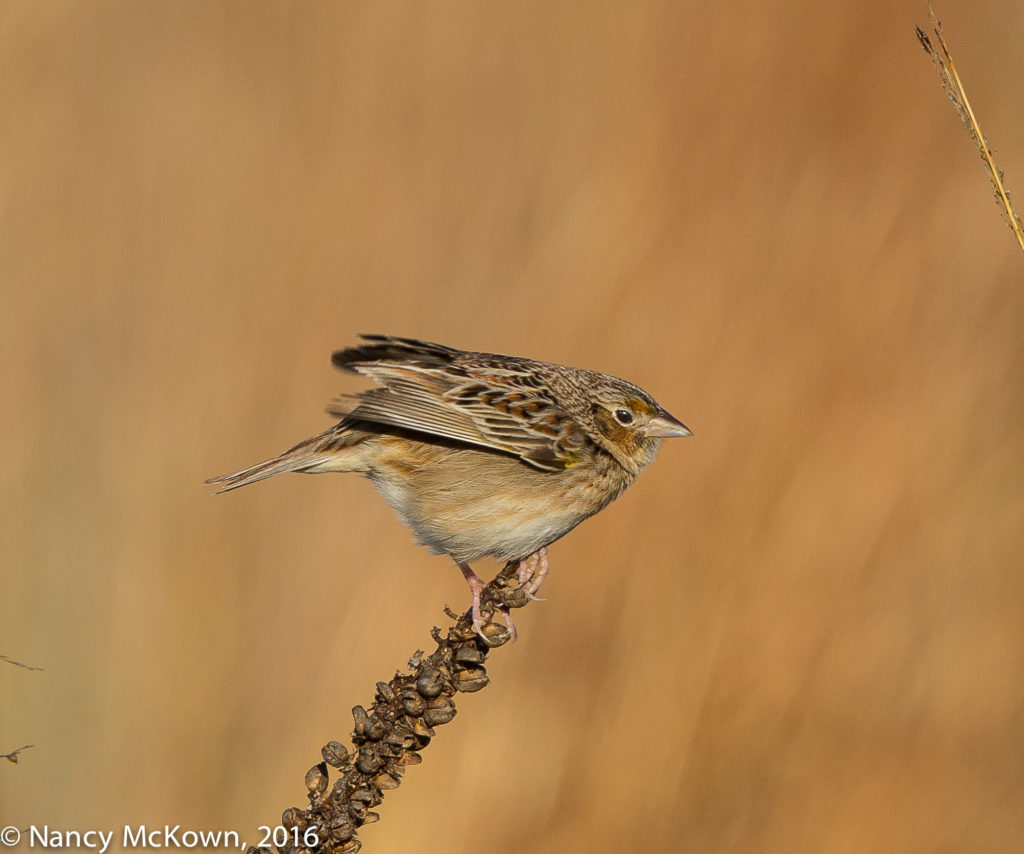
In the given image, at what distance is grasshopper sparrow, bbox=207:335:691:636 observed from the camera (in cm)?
343

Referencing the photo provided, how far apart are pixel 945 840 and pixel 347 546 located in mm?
2412

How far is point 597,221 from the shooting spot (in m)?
5.02

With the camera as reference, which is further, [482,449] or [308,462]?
[482,449]

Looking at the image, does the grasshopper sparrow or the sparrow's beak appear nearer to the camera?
the grasshopper sparrow

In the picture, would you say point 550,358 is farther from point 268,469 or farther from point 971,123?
point 971,123

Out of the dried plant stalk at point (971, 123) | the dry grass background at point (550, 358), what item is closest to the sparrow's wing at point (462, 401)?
the dry grass background at point (550, 358)

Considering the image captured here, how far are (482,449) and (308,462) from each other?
51 cm

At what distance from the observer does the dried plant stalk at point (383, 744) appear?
8.08ft

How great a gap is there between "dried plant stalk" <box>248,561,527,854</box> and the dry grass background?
1718 mm

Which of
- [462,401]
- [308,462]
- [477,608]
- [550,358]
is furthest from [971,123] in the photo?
[550,358]

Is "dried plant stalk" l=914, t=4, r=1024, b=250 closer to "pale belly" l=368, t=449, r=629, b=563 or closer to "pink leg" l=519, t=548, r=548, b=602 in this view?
"pale belly" l=368, t=449, r=629, b=563

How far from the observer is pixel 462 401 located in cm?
351

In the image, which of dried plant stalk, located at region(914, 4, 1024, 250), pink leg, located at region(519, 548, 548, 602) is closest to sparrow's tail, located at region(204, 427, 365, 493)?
pink leg, located at region(519, 548, 548, 602)

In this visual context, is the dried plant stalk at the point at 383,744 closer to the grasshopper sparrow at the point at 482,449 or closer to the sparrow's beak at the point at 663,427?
the grasshopper sparrow at the point at 482,449
